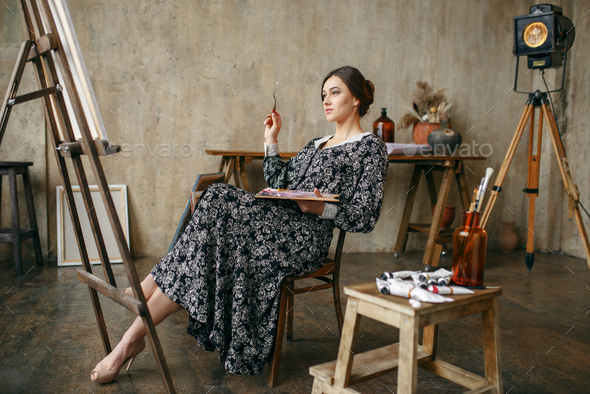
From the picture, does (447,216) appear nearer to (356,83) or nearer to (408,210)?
(408,210)

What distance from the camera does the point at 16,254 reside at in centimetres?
289

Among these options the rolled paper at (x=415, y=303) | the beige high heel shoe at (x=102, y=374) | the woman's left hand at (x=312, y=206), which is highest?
the woman's left hand at (x=312, y=206)

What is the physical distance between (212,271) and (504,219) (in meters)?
3.77

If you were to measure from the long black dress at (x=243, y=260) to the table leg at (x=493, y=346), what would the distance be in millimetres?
576

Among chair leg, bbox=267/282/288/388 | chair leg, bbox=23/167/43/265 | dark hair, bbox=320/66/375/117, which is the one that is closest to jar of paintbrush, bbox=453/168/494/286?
chair leg, bbox=267/282/288/388

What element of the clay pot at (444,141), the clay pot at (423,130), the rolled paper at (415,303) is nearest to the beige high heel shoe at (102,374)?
the rolled paper at (415,303)

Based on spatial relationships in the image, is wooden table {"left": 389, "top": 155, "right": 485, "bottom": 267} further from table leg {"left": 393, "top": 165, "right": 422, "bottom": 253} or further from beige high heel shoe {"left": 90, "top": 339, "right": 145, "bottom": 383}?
beige high heel shoe {"left": 90, "top": 339, "right": 145, "bottom": 383}

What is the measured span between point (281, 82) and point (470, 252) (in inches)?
109

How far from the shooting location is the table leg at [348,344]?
1225 millimetres

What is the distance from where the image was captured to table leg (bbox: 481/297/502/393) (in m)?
1.27

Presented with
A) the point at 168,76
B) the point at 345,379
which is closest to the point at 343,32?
the point at 168,76

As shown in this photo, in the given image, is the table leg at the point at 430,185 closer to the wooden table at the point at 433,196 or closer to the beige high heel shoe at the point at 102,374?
the wooden table at the point at 433,196

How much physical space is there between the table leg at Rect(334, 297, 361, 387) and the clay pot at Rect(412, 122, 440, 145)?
274 centimetres

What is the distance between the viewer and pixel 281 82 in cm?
370
